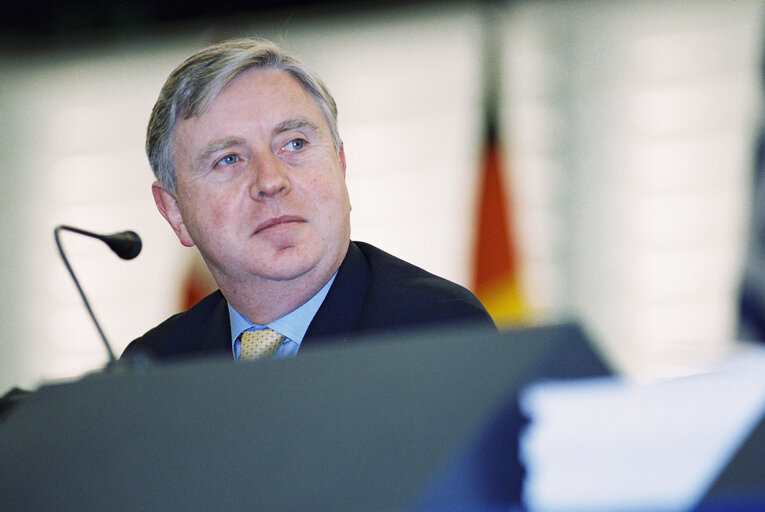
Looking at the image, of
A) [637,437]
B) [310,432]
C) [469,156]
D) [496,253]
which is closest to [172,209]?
[310,432]

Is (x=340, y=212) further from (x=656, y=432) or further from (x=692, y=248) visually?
(x=692, y=248)

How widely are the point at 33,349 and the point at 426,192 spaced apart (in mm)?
1764

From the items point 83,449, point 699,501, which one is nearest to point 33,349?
point 83,449

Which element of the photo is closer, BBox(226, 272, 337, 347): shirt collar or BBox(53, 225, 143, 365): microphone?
BBox(53, 225, 143, 365): microphone

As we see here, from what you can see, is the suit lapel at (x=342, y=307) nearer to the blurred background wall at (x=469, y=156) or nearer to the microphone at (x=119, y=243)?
the microphone at (x=119, y=243)

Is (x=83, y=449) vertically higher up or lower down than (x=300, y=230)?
lower down

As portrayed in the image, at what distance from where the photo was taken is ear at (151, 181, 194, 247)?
59.0 inches

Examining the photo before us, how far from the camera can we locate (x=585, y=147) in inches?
166

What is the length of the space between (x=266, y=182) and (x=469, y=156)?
9.88 ft

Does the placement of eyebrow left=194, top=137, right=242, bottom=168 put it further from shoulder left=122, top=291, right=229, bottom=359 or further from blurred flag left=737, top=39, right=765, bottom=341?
blurred flag left=737, top=39, right=765, bottom=341

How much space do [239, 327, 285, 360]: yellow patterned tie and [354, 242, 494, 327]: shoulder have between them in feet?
0.46

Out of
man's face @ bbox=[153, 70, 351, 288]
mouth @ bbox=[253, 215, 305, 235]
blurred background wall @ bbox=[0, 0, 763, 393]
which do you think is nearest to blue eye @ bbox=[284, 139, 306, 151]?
man's face @ bbox=[153, 70, 351, 288]

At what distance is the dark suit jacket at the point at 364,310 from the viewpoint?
1.22m

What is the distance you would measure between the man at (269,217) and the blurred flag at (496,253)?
2435mm
